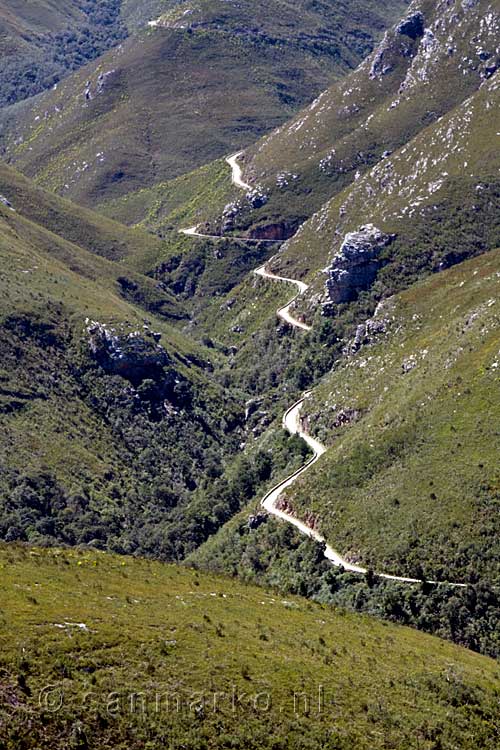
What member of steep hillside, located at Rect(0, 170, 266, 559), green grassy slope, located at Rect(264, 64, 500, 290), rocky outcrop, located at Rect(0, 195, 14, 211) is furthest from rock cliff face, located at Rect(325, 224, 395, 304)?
rocky outcrop, located at Rect(0, 195, 14, 211)

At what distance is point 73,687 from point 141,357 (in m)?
106

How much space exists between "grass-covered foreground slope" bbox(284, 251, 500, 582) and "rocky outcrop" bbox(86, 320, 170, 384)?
3078cm

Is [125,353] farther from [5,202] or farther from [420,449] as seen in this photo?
[5,202]

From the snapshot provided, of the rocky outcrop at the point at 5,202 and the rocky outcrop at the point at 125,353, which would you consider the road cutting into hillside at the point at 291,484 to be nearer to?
the rocky outcrop at the point at 125,353

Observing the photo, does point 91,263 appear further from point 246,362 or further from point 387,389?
point 387,389

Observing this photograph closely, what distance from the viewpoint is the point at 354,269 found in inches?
6088

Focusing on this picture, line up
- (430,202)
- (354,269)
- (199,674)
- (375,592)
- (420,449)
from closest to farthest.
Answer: (199,674), (375,592), (420,449), (354,269), (430,202)

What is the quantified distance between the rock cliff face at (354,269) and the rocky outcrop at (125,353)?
30.5m

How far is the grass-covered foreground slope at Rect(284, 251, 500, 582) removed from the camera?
79.3 m

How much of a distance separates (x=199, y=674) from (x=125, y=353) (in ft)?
333

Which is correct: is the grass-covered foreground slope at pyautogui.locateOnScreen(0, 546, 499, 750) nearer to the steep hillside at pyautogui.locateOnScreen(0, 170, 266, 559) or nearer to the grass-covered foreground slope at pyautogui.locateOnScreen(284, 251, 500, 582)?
the grass-covered foreground slope at pyautogui.locateOnScreen(284, 251, 500, 582)

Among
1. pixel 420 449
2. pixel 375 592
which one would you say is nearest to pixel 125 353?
pixel 420 449

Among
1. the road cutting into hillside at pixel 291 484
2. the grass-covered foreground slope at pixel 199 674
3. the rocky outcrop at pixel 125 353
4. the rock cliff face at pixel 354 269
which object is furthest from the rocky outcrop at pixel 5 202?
the grass-covered foreground slope at pixel 199 674

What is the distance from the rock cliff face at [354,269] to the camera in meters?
154
